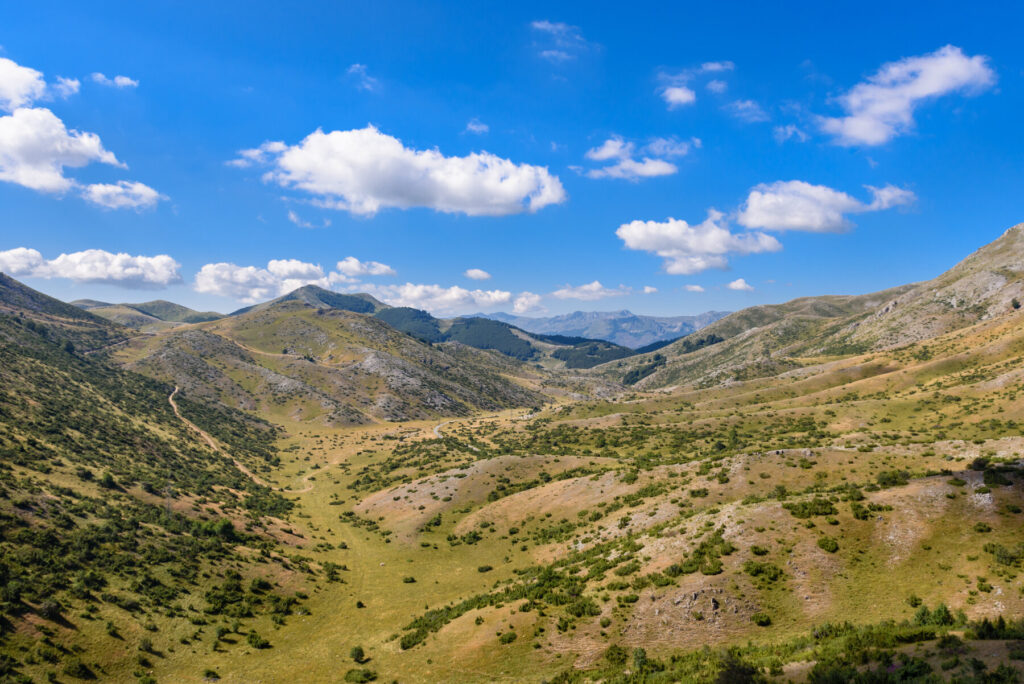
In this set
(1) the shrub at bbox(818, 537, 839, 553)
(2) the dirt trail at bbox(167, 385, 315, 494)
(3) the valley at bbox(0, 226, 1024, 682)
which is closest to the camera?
(3) the valley at bbox(0, 226, 1024, 682)

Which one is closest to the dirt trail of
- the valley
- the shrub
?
the valley

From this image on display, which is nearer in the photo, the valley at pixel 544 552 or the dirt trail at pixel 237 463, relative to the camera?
the valley at pixel 544 552

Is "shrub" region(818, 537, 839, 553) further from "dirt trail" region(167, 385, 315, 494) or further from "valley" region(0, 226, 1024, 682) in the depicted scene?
"dirt trail" region(167, 385, 315, 494)

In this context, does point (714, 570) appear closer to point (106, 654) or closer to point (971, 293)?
point (106, 654)

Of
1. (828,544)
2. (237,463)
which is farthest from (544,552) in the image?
(237,463)

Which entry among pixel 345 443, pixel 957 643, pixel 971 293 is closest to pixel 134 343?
pixel 345 443

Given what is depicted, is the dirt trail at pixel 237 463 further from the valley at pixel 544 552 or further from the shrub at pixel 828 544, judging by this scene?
the shrub at pixel 828 544

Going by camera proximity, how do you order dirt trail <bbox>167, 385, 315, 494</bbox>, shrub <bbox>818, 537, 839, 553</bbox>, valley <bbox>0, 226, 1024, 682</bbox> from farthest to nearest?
dirt trail <bbox>167, 385, 315, 494</bbox> < shrub <bbox>818, 537, 839, 553</bbox> < valley <bbox>0, 226, 1024, 682</bbox>

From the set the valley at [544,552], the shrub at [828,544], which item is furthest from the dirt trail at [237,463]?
the shrub at [828,544]

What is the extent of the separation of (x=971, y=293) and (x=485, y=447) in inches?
8192

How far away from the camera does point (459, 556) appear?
5069 cm

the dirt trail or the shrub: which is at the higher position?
the shrub

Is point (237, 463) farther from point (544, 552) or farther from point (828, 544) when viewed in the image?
point (828, 544)

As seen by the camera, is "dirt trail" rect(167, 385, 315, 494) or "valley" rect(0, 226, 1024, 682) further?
"dirt trail" rect(167, 385, 315, 494)
